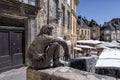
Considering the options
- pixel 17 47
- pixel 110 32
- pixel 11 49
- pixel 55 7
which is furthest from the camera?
pixel 110 32

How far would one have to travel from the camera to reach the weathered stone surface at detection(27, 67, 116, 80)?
2.99 m

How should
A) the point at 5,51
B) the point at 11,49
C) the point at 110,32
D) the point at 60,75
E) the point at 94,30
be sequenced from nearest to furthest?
the point at 60,75, the point at 5,51, the point at 11,49, the point at 94,30, the point at 110,32

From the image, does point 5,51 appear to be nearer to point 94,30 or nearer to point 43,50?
point 43,50

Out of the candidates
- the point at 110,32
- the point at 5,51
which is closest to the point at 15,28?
the point at 5,51

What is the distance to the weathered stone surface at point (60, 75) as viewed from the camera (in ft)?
9.80

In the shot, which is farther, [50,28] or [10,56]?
[10,56]

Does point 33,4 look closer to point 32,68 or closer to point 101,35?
point 32,68

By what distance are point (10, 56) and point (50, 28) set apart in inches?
221

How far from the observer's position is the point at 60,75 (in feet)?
10.3

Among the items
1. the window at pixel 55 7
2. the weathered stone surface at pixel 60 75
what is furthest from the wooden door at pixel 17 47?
the weathered stone surface at pixel 60 75

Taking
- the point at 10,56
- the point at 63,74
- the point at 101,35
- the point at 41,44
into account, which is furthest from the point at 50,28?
the point at 101,35

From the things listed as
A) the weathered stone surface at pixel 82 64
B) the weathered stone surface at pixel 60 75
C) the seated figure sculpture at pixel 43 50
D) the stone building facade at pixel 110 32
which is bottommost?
the weathered stone surface at pixel 82 64

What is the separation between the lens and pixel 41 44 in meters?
3.45

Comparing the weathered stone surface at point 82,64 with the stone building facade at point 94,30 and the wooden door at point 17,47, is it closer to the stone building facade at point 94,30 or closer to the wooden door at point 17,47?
the wooden door at point 17,47
